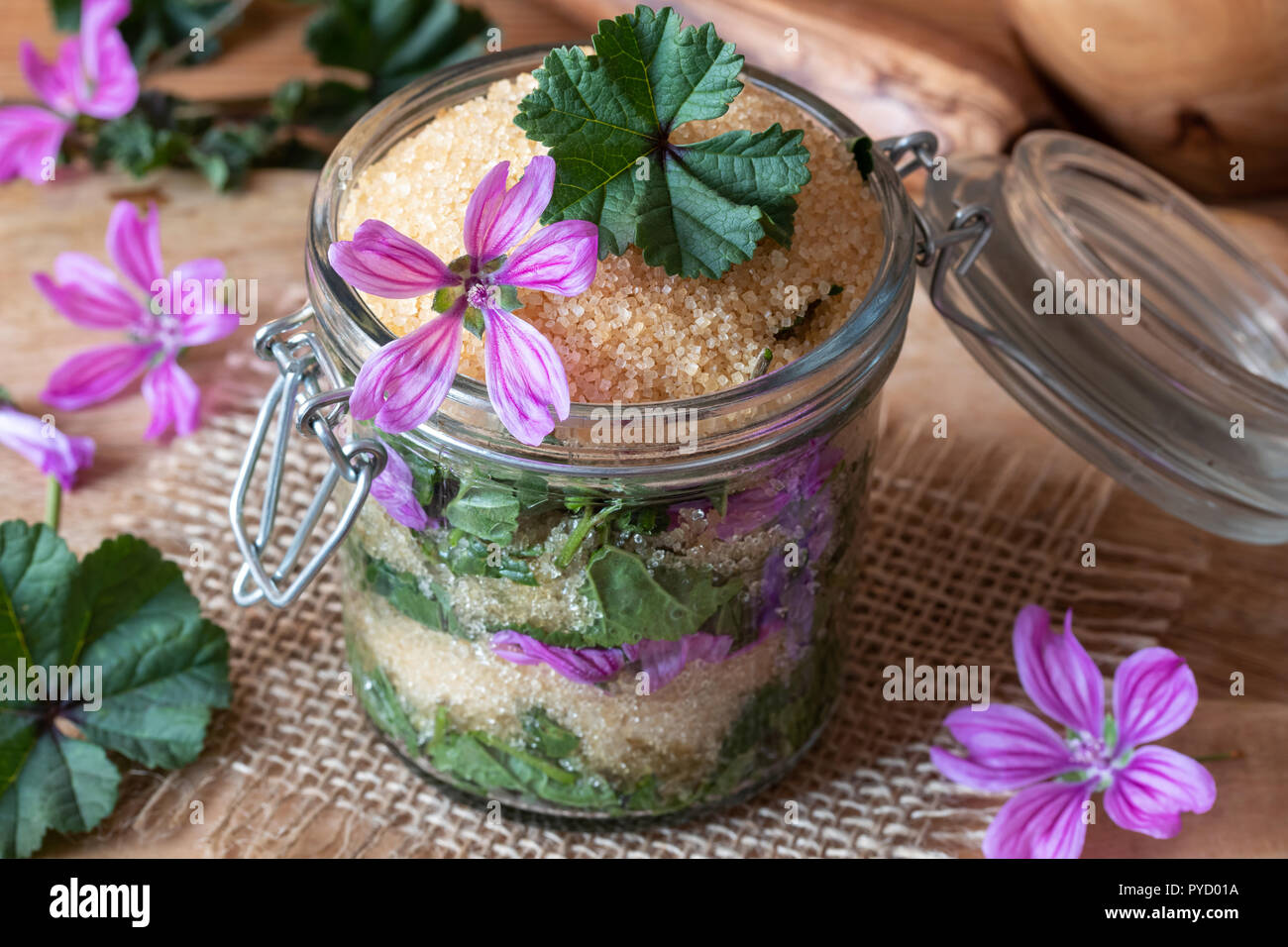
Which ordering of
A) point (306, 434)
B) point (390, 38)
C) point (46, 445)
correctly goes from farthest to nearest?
point (390, 38)
point (46, 445)
point (306, 434)

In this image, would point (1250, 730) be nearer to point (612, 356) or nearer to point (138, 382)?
point (612, 356)

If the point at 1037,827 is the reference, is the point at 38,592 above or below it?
above

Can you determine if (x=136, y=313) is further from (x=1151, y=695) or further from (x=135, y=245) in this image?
(x=1151, y=695)

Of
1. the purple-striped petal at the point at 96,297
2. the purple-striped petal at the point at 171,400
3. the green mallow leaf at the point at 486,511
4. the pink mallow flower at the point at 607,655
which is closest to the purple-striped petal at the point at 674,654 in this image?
the pink mallow flower at the point at 607,655

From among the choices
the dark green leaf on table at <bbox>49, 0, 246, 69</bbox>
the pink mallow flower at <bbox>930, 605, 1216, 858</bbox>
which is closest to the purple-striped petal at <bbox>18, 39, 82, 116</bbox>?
the dark green leaf on table at <bbox>49, 0, 246, 69</bbox>

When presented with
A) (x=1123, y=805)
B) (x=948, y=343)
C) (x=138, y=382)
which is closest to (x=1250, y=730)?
(x=1123, y=805)

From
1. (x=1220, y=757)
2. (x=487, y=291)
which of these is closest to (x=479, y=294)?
(x=487, y=291)
